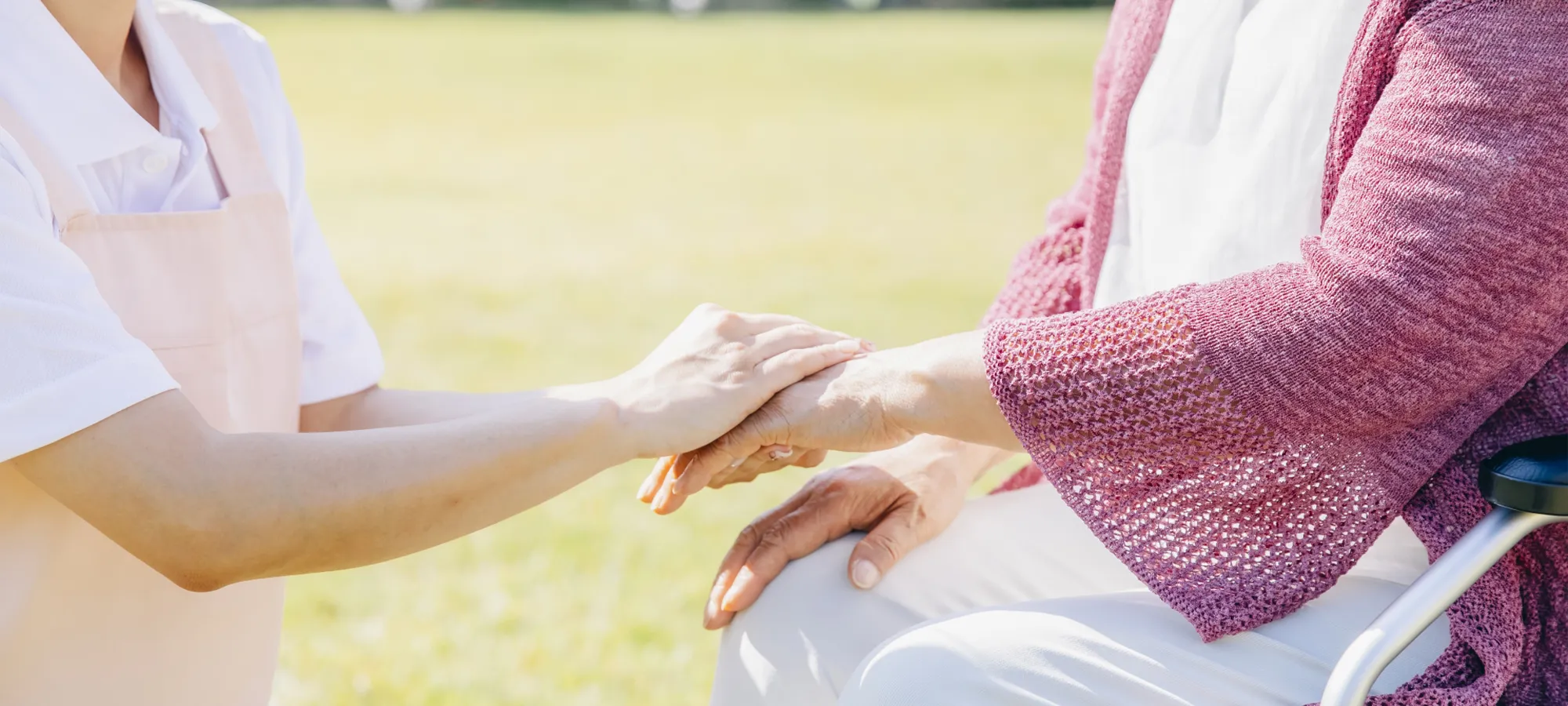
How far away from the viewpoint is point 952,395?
1.52 meters

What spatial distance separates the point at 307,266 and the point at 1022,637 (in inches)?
41.3

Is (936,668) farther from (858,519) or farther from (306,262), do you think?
(306,262)

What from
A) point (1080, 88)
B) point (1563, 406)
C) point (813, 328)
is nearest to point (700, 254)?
point (813, 328)

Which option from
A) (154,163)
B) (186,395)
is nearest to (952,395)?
(186,395)

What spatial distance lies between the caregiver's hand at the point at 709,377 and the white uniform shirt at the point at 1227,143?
0.40 meters

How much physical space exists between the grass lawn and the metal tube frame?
6.14ft

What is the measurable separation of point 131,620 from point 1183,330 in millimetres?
1156

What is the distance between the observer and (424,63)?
1747 cm

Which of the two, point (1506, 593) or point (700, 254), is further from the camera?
point (700, 254)

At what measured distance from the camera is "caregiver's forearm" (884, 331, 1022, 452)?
1.50 metres

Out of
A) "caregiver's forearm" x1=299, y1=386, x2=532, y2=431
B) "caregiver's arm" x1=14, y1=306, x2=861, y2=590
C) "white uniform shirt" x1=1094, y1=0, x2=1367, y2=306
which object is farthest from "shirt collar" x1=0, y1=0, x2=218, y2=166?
"white uniform shirt" x1=1094, y1=0, x2=1367, y2=306

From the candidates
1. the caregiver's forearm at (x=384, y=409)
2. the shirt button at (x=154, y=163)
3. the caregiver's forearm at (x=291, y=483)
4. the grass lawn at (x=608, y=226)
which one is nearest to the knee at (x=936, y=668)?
the caregiver's forearm at (x=291, y=483)

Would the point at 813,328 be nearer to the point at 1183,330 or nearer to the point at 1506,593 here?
the point at 1183,330

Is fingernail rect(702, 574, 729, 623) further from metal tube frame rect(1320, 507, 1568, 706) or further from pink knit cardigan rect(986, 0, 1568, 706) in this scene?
metal tube frame rect(1320, 507, 1568, 706)
